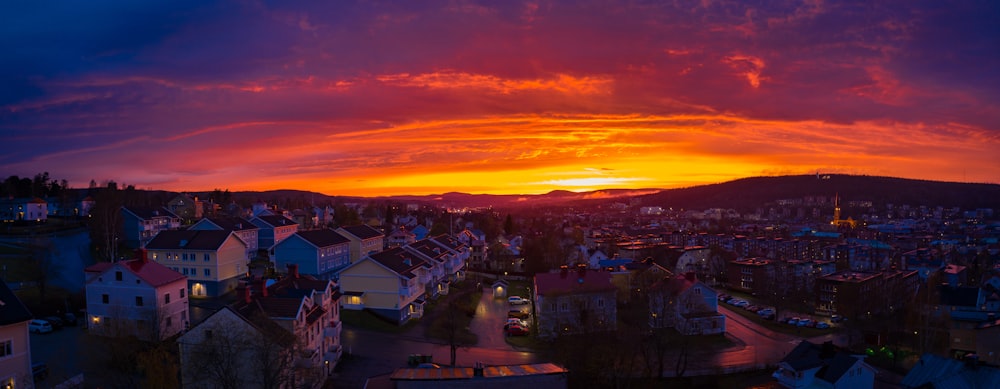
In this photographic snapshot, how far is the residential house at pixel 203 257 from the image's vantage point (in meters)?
32.9

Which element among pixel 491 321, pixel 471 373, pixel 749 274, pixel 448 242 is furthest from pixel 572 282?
pixel 749 274

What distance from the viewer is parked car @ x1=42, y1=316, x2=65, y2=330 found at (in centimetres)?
2544

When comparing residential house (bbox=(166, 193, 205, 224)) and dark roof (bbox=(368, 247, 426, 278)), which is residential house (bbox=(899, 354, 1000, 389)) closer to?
dark roof (bbox=(368, 247, 426, 278))

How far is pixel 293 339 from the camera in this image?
16719 mm

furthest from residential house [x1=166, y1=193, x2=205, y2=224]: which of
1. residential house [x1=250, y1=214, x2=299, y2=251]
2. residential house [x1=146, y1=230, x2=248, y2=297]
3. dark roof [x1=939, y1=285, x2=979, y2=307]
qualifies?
dark roof [x1=939, y1=285, x2=979, y2=307]

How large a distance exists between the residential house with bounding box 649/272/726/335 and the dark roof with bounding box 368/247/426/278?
13.0 m

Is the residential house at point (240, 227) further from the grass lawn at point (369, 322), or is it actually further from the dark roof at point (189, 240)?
the grass lawn at point (369, 322)

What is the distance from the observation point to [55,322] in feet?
→ 83.9

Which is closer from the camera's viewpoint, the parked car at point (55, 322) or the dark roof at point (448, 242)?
the parked car at point (55, 322)

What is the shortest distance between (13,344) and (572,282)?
22.8m

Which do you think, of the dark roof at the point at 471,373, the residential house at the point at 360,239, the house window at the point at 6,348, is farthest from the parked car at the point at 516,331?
the house window at the point at 6,348

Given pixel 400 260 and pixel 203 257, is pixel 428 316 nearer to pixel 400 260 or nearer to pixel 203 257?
pixel 400 260

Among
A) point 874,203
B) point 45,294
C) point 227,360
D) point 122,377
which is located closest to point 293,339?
point 227,360

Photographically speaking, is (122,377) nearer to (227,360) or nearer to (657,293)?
(227,360)
